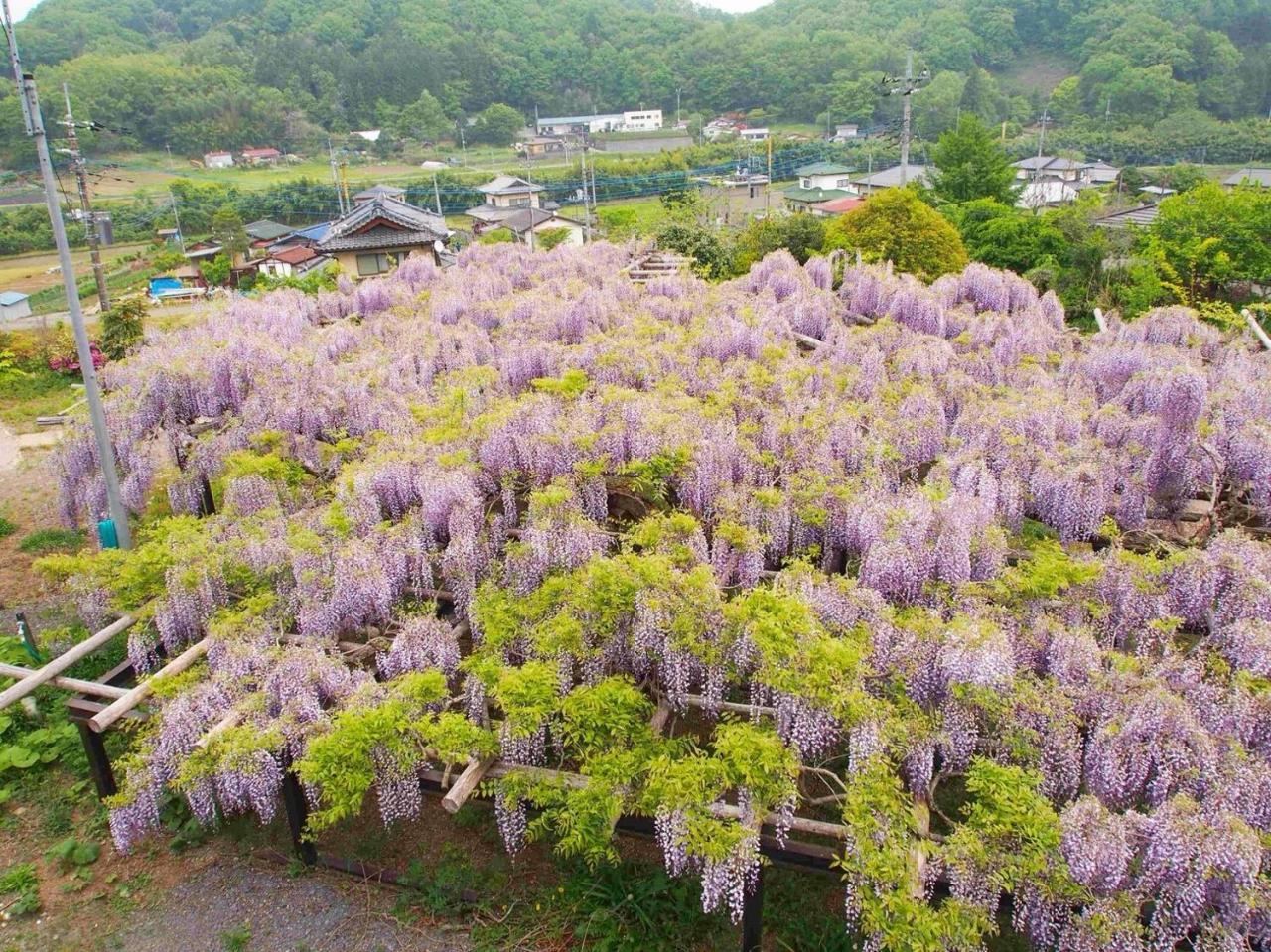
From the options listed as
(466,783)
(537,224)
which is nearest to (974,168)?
(537,224)

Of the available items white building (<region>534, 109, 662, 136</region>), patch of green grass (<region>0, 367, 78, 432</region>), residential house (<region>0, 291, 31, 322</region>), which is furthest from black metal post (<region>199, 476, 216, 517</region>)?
white building (<region>534, 109, 662, 136</region>)

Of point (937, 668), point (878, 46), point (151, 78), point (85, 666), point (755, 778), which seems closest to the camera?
point (755, 778)

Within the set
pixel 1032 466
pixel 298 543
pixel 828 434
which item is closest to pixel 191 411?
pixel 298 543

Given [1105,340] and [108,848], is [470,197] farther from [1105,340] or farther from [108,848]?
[108,848]

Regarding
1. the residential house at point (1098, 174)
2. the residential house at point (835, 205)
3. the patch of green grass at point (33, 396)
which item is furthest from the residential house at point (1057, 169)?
the patch of green grass at point (33, 396)

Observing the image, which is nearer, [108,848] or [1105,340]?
[108,848]

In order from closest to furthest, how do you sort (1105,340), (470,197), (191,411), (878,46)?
1. (191,411)
2. (1105,340)
3. (470,197)
4. (878,46)
